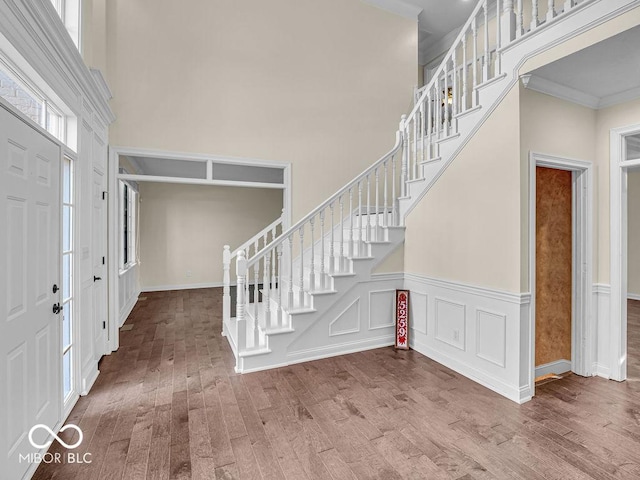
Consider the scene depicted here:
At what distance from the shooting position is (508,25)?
110 inches

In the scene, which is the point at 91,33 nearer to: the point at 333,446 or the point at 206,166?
the point at 206,166

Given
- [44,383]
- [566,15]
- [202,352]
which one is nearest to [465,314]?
[566,15]

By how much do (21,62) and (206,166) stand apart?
2.53 m

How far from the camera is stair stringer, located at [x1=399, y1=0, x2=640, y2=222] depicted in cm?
214

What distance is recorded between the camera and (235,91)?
14.4 feet

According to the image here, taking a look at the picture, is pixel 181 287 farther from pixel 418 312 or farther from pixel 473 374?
pixel 473 374

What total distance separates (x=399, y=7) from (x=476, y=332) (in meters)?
5.33

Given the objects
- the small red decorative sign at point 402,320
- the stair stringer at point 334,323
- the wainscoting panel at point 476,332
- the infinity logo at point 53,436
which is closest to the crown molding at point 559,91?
the wainscoting panel at point 476,332

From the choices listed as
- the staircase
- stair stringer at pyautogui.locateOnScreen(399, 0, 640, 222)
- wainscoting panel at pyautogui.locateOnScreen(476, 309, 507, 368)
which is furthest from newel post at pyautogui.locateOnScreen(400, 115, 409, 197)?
wainscoting panel at pyautogui.locateOnScreen(476, 309, 507, 368)

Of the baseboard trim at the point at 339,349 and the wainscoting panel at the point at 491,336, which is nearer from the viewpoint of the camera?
the wainscoting panel at the point at 491,336

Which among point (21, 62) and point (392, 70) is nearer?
point (21, 62)

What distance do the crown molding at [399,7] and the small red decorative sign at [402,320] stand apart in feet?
15.4

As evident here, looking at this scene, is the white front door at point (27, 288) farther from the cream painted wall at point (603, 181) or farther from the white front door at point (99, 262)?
the cream painted wall at point (603, 181)

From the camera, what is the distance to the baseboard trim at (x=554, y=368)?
10.2ft
